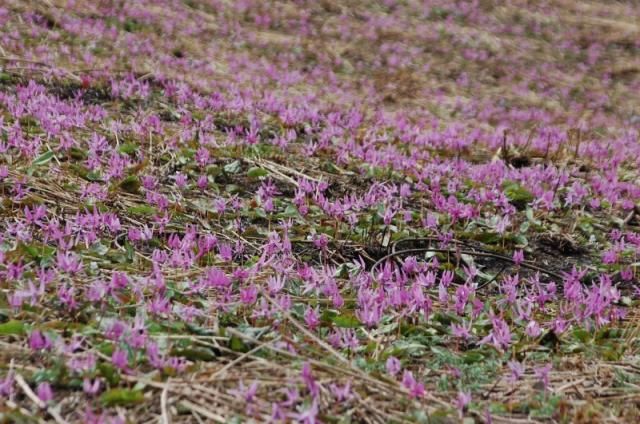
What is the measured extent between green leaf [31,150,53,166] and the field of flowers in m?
0.02

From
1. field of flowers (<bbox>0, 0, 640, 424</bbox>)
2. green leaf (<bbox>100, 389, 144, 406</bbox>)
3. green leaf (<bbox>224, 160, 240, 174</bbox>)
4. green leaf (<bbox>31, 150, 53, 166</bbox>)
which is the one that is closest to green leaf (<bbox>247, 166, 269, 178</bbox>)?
field of flowers (<bbox>0, 0, 640, 424</bbox>)

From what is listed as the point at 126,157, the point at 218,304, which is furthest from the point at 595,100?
the point at 218,304

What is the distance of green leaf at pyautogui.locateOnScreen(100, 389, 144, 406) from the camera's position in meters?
1.96

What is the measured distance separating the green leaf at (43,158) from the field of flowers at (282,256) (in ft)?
0.05

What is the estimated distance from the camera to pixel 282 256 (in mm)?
3252

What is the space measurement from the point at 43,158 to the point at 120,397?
2.63 metres

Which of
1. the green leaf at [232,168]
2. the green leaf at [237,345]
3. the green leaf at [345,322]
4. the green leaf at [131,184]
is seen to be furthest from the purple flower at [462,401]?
the green leaf at [232,168]

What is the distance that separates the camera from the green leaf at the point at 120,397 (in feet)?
6.43

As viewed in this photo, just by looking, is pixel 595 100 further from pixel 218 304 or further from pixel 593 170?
pixel 218 304

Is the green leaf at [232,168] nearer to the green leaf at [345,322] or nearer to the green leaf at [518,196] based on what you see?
the green leaf at [518,196]

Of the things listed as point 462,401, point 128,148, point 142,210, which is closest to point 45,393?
point 462,401

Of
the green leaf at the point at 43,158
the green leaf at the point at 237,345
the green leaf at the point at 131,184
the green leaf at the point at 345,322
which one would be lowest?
the green leaf at the point at 131,184

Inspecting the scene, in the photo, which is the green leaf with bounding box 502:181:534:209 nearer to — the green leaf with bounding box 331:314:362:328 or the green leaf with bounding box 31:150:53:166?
the green leaf with bounding box 331:314:362:328

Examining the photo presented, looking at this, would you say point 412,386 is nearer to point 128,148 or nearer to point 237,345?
point 237,345
